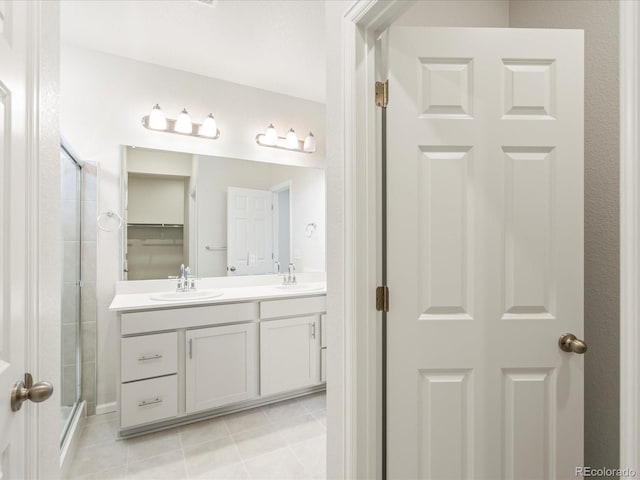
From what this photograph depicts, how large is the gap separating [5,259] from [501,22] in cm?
228

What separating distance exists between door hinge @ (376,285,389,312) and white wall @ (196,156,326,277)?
2.02 meters

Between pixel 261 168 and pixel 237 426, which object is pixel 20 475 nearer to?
pixel 237 426

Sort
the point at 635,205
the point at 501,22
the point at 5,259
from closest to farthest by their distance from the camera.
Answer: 1. the point at 635,205
2. the point at 5,259
3. the point at 501,22

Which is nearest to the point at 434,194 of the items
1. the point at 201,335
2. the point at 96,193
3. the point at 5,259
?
the point at 5,259

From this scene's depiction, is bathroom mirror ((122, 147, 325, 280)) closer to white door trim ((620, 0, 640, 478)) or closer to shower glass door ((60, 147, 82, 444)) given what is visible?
shower glass door ((60, 147, 82, 444))

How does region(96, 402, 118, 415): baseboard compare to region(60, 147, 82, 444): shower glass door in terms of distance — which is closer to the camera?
region(60, 147, 82, 444): shower glass door

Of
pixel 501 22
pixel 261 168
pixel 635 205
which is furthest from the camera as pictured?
pixel 261 168

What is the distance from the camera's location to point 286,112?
329cm

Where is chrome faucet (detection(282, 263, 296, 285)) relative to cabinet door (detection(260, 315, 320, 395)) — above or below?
above

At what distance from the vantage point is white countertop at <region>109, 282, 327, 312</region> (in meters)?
2.13

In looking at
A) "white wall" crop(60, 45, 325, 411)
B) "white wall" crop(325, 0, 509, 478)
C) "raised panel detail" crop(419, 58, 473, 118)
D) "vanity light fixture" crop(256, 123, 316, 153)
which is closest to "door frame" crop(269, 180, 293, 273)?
"vanity light fixture" crop(256, 123, 316, 153)

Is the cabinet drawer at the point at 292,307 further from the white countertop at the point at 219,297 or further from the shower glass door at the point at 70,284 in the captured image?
the shower glass door at the point at 70,284

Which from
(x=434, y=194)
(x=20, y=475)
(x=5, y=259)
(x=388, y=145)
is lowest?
(x=20, y=475)

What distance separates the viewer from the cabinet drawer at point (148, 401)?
2062 mm
